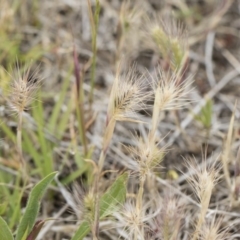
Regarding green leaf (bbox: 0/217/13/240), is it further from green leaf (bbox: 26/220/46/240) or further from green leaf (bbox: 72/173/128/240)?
green leaf (bbox: 72/173/128/240)

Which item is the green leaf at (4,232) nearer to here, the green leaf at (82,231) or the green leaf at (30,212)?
the green leaf at (30,212)

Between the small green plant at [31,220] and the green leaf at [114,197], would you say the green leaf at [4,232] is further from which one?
the green leaf at [114,197]

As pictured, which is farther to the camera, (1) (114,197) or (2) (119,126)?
(2) (119,126)

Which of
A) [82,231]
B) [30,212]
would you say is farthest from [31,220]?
[82,231]

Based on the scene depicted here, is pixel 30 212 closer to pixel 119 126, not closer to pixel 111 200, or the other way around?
pixel 111 200

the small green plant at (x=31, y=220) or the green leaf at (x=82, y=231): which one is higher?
the small green plant at (x=31, y=220)

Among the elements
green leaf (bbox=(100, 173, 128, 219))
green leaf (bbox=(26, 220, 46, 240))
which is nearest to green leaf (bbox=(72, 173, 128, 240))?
green leaf (bbox=(100, 173, 128, 219))

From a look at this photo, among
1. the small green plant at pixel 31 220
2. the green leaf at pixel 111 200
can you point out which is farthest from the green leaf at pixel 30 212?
the green leaf at pixel 111 200

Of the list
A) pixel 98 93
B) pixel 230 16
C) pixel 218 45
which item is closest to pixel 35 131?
→ pixel 98 93
